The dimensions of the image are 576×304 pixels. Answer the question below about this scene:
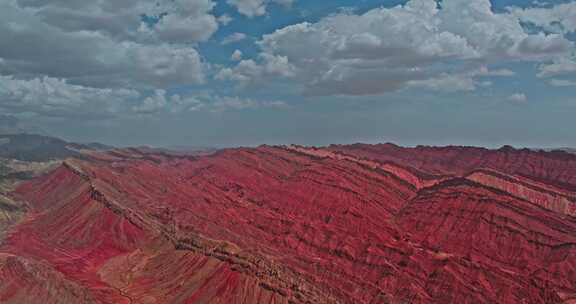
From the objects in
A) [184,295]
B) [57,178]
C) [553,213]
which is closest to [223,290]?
[184,295]

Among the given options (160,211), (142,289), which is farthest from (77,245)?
(142,289)

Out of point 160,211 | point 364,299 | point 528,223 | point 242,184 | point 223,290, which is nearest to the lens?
point 223,290

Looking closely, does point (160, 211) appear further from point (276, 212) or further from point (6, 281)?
point (6, 281)

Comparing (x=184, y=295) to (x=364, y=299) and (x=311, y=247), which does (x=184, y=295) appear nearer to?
(x=364, y=299)

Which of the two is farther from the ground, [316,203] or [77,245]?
[316,203]

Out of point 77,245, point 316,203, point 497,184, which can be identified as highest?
point 497,184

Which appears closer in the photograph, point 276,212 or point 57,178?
point 276,212

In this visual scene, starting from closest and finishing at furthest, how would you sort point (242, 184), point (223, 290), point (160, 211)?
point (223, 290) → point (160, 211) → point (242, 184)
